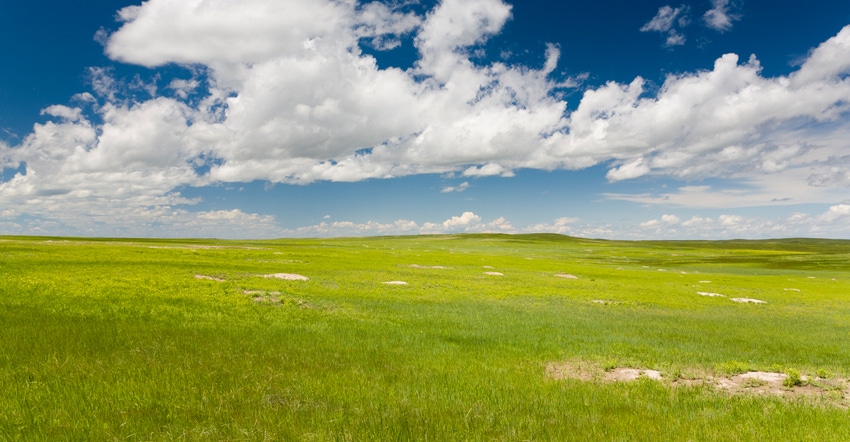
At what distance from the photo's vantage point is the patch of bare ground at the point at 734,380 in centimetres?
1188

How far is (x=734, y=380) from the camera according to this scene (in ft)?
44.8

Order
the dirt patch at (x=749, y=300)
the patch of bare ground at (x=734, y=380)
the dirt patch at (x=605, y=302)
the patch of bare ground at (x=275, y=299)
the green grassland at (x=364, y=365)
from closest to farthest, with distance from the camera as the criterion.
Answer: the green grassland at (x=364, y=365) < the patch of bare ground at (x=734, y=380) < the patch of bare ground at (x=275, y=299) < the dirt patch at (x=605, y=302) < the dirt patch at (x=749, y=300)

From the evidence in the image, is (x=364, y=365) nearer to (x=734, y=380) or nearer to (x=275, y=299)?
(x=734, y=380)

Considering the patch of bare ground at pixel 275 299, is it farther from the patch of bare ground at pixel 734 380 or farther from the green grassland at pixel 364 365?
the patch of bare ground at pixel 734 380

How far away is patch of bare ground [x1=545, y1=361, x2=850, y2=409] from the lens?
11875 mm

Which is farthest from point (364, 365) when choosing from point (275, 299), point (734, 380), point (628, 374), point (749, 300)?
point (749, 300)

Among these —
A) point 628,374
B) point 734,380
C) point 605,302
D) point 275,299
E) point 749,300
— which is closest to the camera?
point 734,380

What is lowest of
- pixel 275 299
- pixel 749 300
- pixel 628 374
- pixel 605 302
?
pixel 749 300

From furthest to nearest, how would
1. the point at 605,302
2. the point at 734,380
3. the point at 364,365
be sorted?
the point at 605,302
the point at 734,380
the point at 364,365

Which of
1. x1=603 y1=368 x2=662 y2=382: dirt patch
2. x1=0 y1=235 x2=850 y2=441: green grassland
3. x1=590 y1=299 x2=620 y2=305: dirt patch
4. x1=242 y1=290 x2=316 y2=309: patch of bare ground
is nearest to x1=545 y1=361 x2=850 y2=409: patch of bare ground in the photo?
x1=603 y1=368 x2=662 y2=382: dirt patch

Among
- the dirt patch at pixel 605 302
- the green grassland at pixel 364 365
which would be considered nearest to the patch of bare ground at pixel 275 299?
the green grassland at pixel 364 365

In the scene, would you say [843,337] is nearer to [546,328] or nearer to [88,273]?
[546,328]

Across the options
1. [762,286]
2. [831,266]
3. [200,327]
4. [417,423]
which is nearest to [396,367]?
[417,423]

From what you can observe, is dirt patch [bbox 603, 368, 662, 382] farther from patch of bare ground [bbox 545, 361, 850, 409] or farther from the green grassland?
the green grassland
